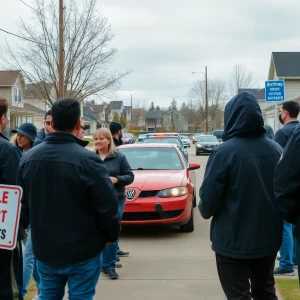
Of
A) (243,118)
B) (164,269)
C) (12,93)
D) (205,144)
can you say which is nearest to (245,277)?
(243,118)

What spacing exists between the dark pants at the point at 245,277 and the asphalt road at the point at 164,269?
140 cm

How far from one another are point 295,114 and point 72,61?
21190 millimetres

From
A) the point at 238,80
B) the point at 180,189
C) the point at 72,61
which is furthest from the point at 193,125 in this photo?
the point at 180,189

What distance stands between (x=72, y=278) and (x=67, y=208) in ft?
1.62

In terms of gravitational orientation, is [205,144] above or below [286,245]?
above

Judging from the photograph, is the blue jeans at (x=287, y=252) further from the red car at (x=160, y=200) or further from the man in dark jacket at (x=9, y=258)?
the man in dark jacket at (x=9, y=258)

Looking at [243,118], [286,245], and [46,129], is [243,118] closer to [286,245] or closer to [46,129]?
[46,129]

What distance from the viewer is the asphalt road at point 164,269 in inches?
192

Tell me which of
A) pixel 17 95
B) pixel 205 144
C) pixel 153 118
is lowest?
pixel 205 144

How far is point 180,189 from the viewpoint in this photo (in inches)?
291

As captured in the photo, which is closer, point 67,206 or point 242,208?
point 67,206

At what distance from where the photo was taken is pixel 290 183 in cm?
287

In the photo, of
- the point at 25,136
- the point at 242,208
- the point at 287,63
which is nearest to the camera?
the point at 242,208

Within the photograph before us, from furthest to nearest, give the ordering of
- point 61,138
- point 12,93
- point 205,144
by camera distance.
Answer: point 12,93
point 205,144
point 61,138
